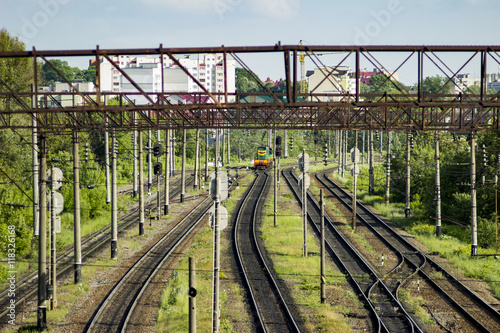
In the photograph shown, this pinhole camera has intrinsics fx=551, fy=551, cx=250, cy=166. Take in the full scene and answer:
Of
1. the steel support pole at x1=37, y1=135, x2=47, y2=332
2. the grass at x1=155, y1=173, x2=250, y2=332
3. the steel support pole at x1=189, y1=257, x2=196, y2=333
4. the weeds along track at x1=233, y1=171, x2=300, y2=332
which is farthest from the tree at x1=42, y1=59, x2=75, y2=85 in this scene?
the steel support pole at x1=189, y1=257, x2=196, y2=333

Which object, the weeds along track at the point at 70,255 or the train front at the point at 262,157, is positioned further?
the train front at the point at 262,157

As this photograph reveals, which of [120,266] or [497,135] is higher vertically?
[497,135]

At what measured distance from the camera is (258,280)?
25344 mm

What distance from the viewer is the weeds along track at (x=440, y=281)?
20.2 metres

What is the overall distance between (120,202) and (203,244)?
15.0 metres

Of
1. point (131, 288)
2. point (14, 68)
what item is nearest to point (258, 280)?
point (131, 288)

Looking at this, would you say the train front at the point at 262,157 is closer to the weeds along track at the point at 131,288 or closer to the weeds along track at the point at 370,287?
the weeds along track at the point at 370,287

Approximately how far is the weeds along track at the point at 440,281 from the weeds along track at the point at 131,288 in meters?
11.1

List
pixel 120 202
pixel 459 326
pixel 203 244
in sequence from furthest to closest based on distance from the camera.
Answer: pixel 120 202, pixel 203 244, pixel 459 326

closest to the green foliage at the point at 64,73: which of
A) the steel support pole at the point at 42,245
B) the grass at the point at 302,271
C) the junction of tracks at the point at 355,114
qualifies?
the grass at the point at 302,271

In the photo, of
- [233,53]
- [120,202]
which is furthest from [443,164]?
[233,53]

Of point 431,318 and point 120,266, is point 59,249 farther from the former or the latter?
point 431,318

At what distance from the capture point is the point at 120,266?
28094 mm

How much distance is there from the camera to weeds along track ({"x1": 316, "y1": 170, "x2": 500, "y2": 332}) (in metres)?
20.2
